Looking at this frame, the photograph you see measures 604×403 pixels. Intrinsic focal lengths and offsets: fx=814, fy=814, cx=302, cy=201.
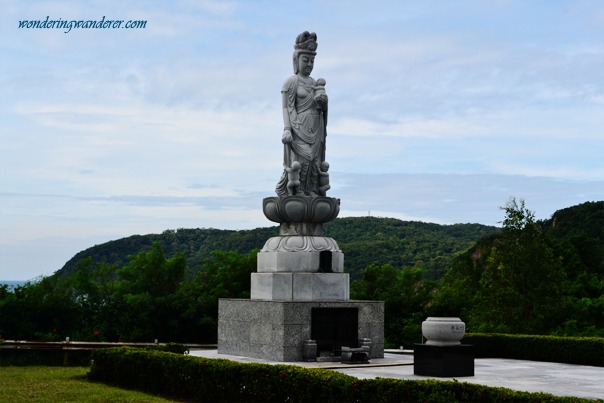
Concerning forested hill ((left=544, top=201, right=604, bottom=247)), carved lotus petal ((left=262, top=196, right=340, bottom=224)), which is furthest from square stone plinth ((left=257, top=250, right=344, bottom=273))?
forested hill ((left=544, top=201, right=604, bottom=247))

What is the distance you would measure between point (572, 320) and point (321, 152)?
943cm

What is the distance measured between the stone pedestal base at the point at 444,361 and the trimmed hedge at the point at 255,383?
3765mm

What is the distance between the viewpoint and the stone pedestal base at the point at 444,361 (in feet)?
50.0

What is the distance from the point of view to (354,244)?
5059cm

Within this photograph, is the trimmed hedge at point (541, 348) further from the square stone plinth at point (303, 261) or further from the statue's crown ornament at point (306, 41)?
the statue's crown ornament at point (306, 41)

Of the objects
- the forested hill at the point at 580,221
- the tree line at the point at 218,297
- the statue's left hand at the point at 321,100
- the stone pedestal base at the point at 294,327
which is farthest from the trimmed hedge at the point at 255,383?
the forested hill at the point at 580,221

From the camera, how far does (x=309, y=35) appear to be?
18.8 meters

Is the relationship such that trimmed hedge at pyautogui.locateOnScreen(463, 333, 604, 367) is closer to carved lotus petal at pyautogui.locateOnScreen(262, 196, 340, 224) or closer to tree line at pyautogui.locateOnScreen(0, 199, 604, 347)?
tree line at pyautogui.locateOnScreen(0, 199, 604, 347)

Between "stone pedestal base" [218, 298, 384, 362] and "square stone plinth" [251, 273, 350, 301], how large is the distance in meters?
0.49

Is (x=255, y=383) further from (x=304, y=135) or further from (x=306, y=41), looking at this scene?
(x=306, y=41)

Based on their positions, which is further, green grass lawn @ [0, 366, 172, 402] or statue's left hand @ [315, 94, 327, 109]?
statue's left hand @ [315, 94, 327, 109]

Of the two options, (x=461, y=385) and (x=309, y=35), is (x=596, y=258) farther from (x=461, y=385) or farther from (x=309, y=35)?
(x=461, y=385)

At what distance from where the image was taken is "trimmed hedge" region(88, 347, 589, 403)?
11.0 m

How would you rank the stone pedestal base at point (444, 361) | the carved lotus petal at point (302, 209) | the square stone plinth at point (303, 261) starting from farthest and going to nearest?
the carved lotus petal at point (302, 209) < the square stone plinth at point (303, 261) < the stone pedestal base at point (444, 361)
